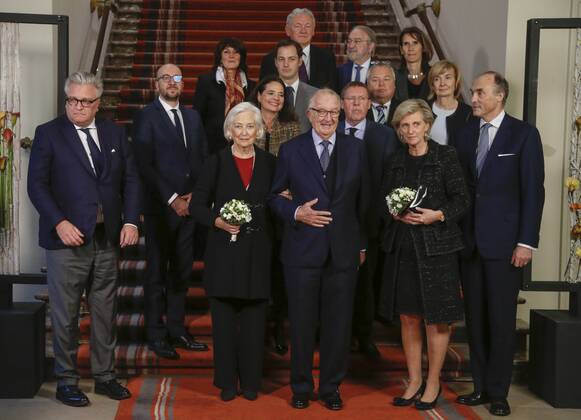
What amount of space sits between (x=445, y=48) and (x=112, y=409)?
193 inches

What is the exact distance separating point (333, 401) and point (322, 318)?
478 millimetres

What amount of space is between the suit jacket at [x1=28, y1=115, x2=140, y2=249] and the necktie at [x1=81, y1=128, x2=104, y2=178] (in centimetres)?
3

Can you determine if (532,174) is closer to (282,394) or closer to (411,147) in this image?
(411,147)

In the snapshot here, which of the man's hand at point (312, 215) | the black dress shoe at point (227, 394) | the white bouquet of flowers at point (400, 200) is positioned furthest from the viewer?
the black dress shoe at point (227, 394)

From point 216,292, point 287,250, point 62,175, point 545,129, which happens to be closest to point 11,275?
point 62,175

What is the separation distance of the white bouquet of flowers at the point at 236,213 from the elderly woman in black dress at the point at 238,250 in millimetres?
128

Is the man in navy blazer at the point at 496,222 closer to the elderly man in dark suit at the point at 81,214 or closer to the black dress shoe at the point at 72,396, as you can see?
the elderly man in dark suit at the point at 81,214

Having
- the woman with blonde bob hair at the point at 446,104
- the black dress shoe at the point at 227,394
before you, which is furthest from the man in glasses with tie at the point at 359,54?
the black dress shoe at the point at 227,394

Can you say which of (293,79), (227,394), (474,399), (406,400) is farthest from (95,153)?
(474,399)

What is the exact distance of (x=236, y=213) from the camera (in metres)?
4.93

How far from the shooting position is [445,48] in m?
8.52

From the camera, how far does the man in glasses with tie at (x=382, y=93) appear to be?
576 centimetres

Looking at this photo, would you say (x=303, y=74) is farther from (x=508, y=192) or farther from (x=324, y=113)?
(x=508, y=192)

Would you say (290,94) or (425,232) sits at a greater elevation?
(290,94)
